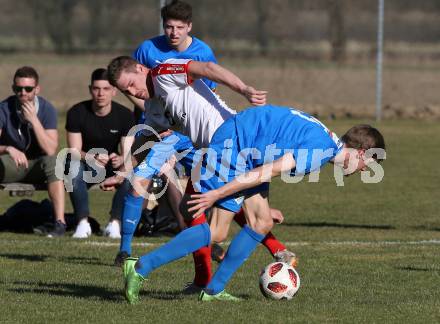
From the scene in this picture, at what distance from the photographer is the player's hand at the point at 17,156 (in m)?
10.9

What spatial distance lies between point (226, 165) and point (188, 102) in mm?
621

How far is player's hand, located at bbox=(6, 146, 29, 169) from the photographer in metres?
10.9

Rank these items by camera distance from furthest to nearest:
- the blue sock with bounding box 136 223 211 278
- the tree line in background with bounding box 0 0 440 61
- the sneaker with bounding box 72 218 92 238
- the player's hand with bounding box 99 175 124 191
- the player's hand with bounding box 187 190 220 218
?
the tree line in background with bounding box 0 0 440 61
the sneaker with bounding box 72 218 92 238
the player's hand with bounding box 99 175 124 191
the blue sock with bounding box 136 223 211 278
the player's hand with bounding box 187 190 220 218

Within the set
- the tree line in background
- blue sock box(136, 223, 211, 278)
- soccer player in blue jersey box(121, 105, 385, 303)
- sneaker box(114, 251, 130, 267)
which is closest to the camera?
soccer player in blue jersey box(121, 105, 385, 303)

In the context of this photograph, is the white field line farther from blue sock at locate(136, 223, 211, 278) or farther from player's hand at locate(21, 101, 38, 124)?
blue sock at locate(136, 223, 211, 278)

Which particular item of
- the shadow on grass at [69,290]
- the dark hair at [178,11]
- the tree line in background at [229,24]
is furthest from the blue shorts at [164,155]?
the tree line in background at [229,24]

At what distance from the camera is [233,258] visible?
6.95 meters

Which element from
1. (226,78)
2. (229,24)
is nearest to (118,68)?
(226,78)

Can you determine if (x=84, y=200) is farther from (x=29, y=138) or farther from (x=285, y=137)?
(x=285, y=137)

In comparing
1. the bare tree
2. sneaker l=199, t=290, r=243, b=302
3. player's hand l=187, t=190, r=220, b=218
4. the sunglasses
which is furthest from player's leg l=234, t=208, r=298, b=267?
the bare tree

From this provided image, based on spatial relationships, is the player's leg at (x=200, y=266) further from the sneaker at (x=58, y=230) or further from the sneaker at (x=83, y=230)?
the sneaker at (x=58, y=230)

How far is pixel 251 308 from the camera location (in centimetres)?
681

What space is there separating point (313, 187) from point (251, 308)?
8507mm

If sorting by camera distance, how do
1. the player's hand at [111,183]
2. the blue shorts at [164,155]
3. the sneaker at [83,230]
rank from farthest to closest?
the sneaker at [83,230] → the player's hand at [111,183] → the blue shorts at [164,155]
